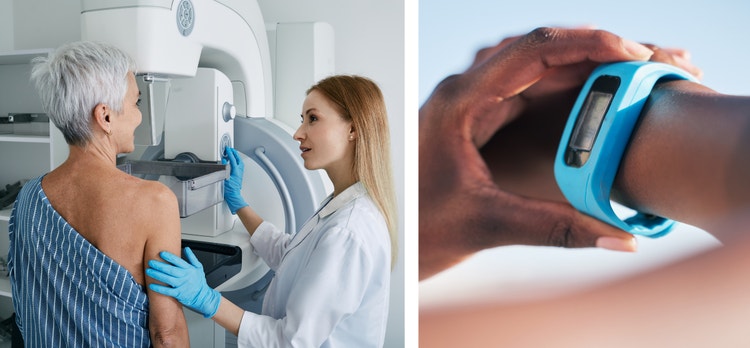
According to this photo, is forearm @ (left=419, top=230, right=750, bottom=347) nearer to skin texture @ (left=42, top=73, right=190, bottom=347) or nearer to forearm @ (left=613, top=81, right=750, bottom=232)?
forearm @ (left=613, top=81, right=750, bottom=232)

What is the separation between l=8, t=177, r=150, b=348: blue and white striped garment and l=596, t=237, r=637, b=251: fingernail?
124 cm

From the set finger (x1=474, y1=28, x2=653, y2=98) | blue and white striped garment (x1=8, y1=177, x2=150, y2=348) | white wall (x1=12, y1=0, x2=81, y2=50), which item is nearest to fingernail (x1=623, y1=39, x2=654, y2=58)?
finger (x1=474, y1=28, x2=653, y2=98)

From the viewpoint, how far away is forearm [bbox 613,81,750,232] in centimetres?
138

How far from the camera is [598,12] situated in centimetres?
153

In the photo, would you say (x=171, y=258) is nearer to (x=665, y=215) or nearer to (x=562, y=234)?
(x=562, y=234)

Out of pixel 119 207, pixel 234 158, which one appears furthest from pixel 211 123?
pixel 119 207

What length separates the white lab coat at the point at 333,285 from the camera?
1.06 m

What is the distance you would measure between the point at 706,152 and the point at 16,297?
5.46 feet

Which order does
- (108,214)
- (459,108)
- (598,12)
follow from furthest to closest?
(459,108) → (598,12) → (108,214)

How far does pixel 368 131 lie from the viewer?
120cm

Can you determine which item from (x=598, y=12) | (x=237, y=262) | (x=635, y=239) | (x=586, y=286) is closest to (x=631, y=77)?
(x=598, y=12)

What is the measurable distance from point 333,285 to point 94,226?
45 centimetres

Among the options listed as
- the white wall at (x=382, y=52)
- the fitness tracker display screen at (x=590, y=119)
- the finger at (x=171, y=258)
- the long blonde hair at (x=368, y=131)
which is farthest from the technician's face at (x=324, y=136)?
the fitness tracker display screen at (x=590, y=119)

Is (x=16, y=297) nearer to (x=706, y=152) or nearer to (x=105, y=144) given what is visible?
(x=105, y=144)
